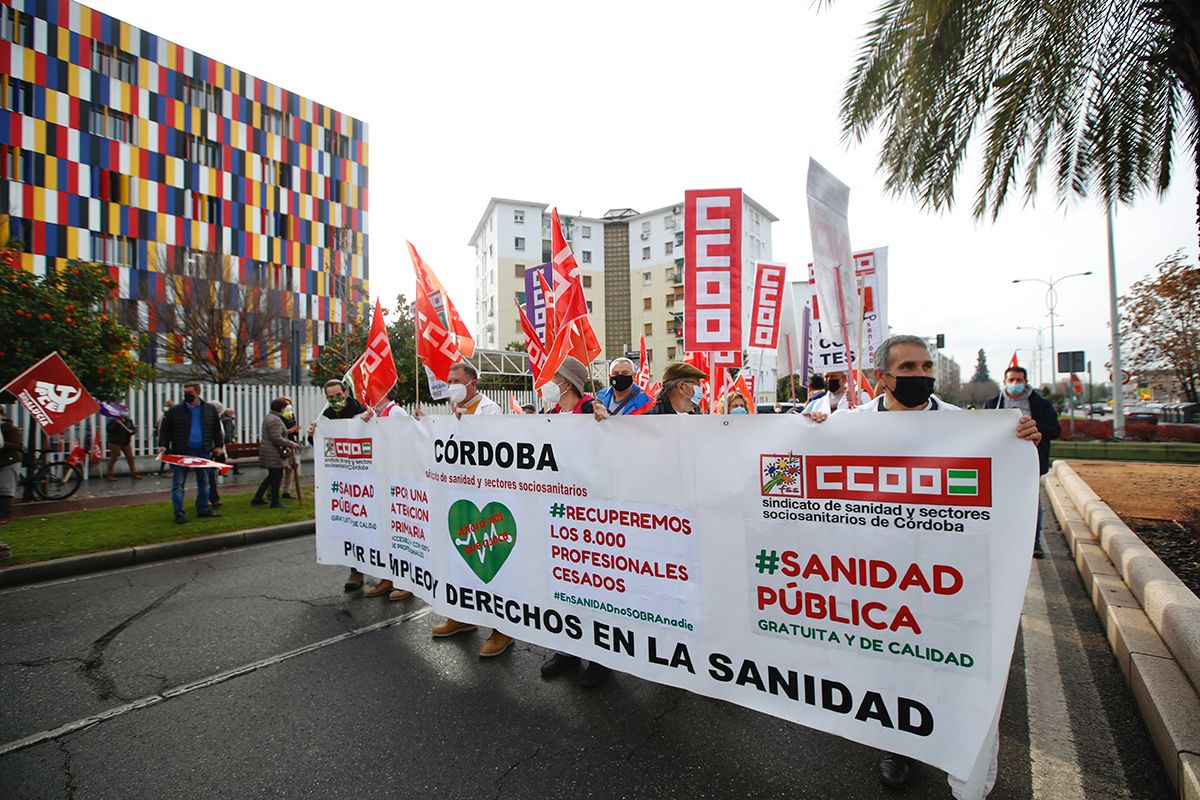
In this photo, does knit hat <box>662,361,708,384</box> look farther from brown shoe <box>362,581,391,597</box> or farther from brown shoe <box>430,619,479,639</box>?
brown shoe <box>362,581,391,597</box>

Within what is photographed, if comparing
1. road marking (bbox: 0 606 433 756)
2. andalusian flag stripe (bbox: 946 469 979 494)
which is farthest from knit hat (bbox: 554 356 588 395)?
andalusian flag stripe (bbox: 946 469 979 494)

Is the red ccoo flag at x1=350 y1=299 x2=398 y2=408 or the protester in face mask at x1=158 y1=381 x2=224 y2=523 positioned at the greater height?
the red ccoo flag at x1=350 y1=299 x2=398 y2=408

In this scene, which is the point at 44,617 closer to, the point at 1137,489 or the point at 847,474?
the point at 847,474

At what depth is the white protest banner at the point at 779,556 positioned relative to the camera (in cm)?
217

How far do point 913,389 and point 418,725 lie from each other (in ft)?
9.98

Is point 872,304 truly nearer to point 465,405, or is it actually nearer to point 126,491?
point 465,405

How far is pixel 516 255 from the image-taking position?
56938 millimetres

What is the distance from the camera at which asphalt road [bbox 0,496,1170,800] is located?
8.27ft

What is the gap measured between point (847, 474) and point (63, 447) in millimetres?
15030

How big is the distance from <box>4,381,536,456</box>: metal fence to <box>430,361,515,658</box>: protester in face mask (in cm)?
901

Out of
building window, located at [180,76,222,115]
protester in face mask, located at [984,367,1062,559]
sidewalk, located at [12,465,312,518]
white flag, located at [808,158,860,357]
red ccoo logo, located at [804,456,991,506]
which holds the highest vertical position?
building window, located at [180,76,222,115]

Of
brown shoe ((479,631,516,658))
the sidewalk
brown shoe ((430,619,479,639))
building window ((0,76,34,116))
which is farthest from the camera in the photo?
building window ((0,76,34,116))

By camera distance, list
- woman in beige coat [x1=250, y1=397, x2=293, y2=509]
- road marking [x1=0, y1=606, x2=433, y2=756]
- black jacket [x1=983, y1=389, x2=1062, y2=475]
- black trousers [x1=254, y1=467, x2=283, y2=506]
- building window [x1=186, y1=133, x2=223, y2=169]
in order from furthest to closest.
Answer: building window [x1=186, y1=133, x2=223, y2=169] → black trousers [x1=254, y1=467, x2=283, y2=506] → woman in beige coat [x1=250, y1=397, x2=293, y2=509] → black jacket [x1=983, y1=389, x2=1062, y2=475] → road marking [x1=0, y1=606, x2=433, y2=756]

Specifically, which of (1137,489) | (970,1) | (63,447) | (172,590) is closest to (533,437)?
(172,590)
